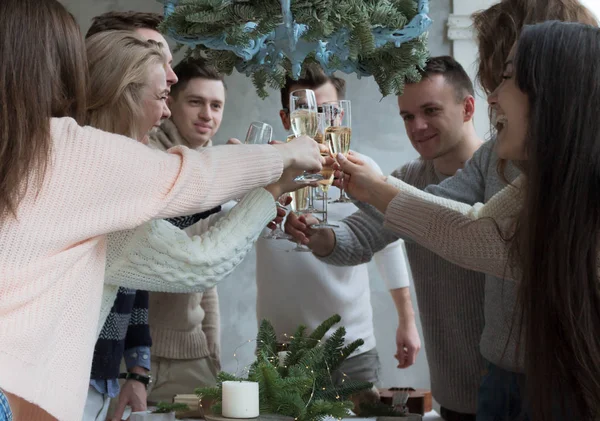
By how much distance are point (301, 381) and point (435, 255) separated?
2.51ft

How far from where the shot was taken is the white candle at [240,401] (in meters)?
1.53

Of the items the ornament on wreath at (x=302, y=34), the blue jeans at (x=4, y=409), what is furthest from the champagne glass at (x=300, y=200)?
the blue jeans at (x=4, y=409)

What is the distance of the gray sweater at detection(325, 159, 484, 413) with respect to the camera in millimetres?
2119

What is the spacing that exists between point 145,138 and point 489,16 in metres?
0.92

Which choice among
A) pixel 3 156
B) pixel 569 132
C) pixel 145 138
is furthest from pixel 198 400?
pixel 569 132

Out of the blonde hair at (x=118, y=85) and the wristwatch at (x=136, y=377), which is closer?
the blonde hair at (x=118, y=85)

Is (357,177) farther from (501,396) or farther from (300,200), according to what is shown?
(501,396)

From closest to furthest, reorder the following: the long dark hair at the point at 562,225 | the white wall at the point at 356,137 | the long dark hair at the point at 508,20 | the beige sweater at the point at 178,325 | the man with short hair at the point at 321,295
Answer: the long dark hair at the point at 562,225, the long dark hair at the point at 508,20, the beige sweater at the point at 178,325, the man with short hair at the point at 321,295, the white wall at the point at 356,137

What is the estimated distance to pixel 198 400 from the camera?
196 cm

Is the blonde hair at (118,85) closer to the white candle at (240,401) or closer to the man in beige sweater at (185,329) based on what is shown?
the white candle at (240,401)

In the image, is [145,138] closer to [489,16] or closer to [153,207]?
[153,207]

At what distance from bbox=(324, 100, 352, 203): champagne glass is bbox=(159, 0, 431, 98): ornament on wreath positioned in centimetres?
8

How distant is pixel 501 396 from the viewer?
1730 mm

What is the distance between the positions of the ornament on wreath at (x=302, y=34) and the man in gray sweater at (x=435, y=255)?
0.51m
